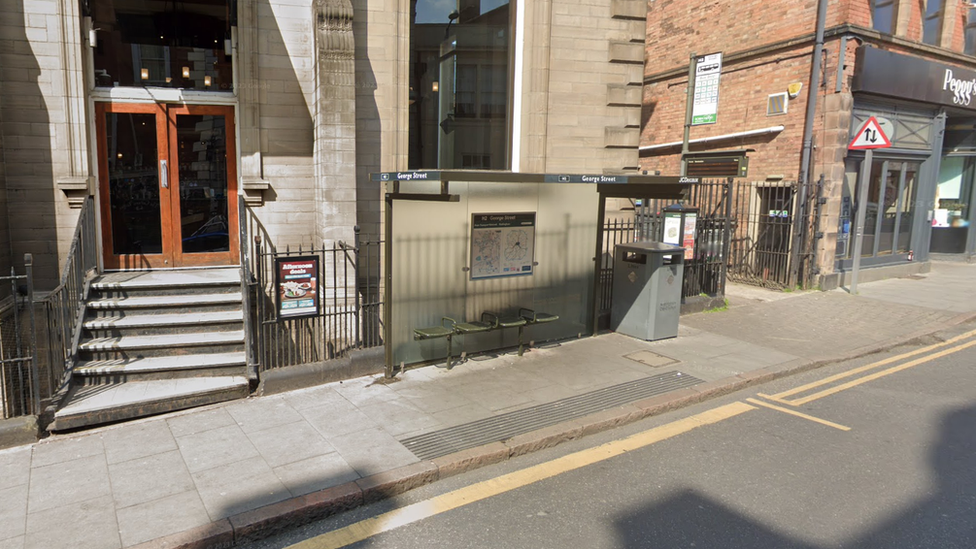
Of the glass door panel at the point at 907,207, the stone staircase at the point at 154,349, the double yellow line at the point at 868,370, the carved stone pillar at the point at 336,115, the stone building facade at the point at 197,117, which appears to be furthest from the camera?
the glass door panel at the point at 907,207

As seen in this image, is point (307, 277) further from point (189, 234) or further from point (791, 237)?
point (791, 237)

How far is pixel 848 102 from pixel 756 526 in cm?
1215

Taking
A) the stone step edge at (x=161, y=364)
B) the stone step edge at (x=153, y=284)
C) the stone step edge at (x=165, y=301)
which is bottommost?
the stone step edge at (x=161, y=364)

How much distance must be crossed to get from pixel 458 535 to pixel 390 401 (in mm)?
2508

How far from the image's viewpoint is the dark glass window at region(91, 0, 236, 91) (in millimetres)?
8930

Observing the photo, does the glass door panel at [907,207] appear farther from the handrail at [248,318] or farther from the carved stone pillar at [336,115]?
the handrail at [248,318]

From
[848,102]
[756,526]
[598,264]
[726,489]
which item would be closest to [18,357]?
[726,489]

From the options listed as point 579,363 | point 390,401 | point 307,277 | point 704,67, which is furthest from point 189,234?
point 704,67

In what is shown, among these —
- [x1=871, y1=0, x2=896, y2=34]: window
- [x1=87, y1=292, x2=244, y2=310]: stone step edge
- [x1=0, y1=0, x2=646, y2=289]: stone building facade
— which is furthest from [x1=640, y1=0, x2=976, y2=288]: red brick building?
[x1=87, y1=292, x2=244, y2=310]: stone step edge

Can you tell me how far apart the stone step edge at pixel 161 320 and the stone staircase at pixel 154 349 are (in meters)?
0.01

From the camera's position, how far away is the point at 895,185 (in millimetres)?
16016

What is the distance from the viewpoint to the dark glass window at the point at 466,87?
422 inches

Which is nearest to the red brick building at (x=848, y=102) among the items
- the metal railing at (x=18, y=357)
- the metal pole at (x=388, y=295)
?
the metal pole at (x=388, y=295)

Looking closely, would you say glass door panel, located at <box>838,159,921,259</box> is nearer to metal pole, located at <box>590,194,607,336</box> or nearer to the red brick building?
the red brick building
